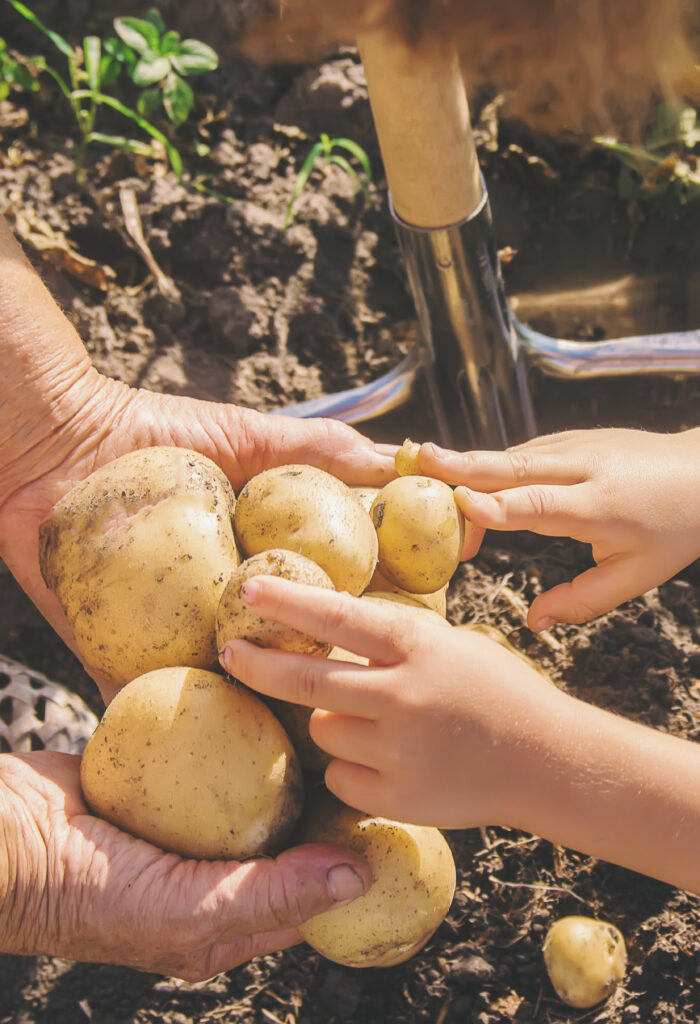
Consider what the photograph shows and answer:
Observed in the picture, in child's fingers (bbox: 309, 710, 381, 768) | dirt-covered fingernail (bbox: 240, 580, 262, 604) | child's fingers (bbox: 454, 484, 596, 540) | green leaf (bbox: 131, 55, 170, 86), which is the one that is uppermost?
green leaf (bbox: 131, 55, 170, 86)

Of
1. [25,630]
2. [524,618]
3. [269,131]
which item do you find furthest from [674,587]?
[269,131]

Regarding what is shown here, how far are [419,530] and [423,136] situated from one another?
1014 mm

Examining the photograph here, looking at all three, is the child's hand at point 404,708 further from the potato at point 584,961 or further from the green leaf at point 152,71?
the green leaf at point 152,71

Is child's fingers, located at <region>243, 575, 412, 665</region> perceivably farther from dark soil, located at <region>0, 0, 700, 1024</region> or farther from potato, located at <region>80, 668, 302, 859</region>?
dark soil, located at <region>0, 0, 700, 1024</region>

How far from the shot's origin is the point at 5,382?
6.32 feet

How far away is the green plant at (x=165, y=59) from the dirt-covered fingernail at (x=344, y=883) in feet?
7.72

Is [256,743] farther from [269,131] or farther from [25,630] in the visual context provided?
[269,131]

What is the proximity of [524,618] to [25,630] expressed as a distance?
133 centimetres

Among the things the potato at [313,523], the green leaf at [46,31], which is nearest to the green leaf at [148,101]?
the green leaf at [46,31]

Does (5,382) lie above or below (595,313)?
above

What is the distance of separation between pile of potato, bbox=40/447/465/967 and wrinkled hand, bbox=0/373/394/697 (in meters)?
0.30

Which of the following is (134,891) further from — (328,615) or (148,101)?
(148,101)

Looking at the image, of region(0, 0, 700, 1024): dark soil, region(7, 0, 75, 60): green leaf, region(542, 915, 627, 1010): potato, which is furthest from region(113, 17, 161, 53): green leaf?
region(542, 915, 627, 1010): potato

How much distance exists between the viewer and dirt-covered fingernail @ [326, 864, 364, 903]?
1.26 meters
